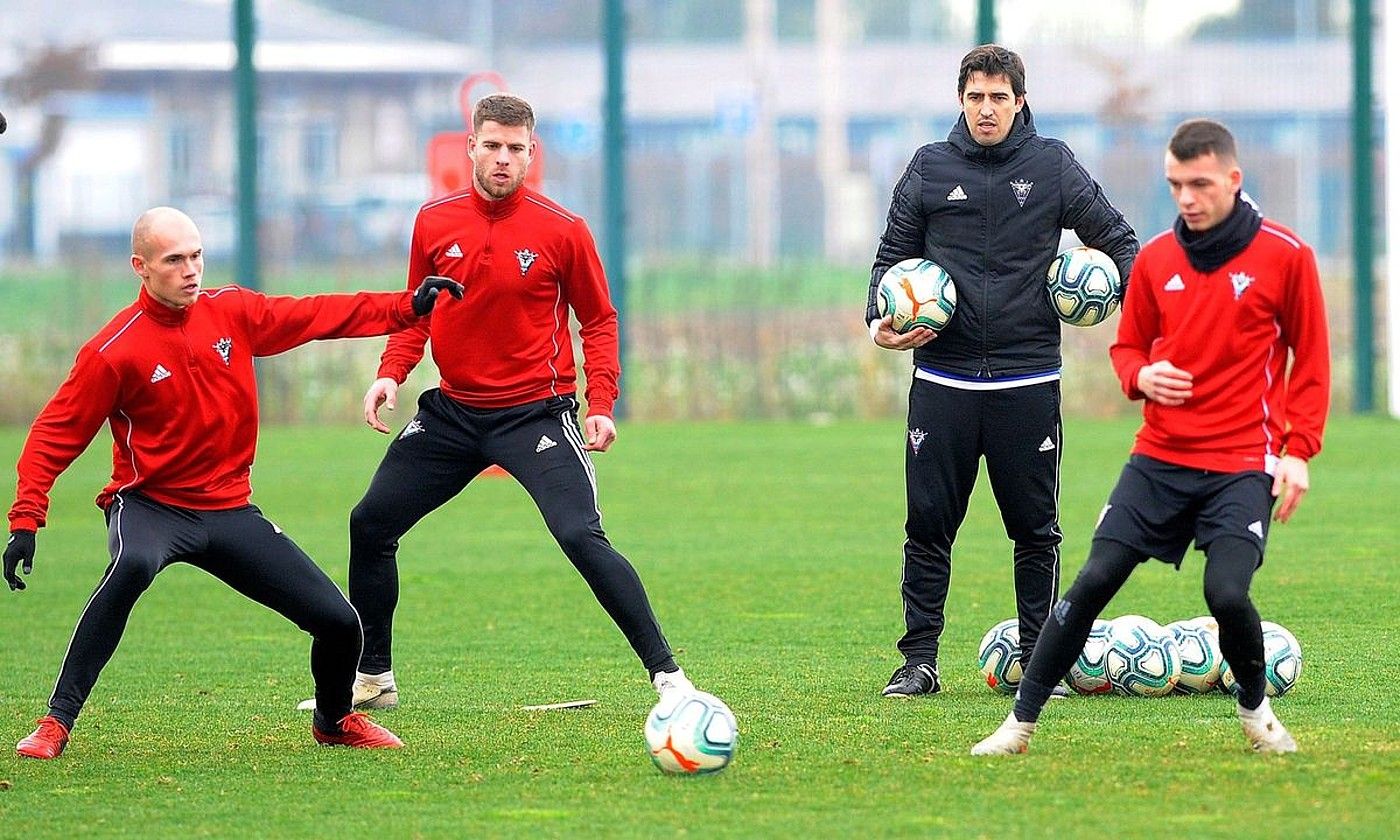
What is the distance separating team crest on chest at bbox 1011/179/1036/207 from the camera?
23.2 feet

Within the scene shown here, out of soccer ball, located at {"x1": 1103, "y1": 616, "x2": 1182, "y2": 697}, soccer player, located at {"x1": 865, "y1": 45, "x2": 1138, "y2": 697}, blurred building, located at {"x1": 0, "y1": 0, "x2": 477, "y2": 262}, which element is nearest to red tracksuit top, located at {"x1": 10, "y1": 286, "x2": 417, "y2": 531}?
soccer player, located at {"x1": 865, "y1": 45, "x2": 1138, "y2": 697}

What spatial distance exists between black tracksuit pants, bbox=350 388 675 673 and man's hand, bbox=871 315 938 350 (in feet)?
3.49

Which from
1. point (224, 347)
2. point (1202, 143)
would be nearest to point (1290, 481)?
point (1202, 143)

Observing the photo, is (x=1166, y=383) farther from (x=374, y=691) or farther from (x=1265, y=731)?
(x=374, y=691)

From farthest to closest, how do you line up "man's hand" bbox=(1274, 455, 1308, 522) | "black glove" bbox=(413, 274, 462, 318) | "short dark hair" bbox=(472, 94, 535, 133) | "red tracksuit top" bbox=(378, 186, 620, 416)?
"red tracksuit top" bbox=(378, 186, 620, 416)
"short dark hair" bbox=(472, 94, 535, 133)
"black glove" bbox=(413, 274, 462, 318)
"man's hand" bbox=(1274, 455, 1308, 522)

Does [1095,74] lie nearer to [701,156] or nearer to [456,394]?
[701,156]

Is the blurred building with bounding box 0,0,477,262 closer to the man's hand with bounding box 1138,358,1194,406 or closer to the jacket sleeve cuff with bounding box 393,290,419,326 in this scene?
the jacket sleeve cuff with bounding box 393,290,419,326

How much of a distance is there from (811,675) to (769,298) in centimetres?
1337

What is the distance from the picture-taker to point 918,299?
7035 millimetres

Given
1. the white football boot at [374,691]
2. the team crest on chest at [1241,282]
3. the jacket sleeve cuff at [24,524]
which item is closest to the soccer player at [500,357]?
the white football boot at [374,691]

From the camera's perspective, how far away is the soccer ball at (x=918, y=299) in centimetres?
704

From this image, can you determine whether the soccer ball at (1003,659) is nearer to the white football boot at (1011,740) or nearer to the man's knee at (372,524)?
the white football boot at (1011,740)

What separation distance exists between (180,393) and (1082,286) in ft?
9.66

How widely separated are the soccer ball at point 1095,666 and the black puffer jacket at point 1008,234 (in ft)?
3.00
